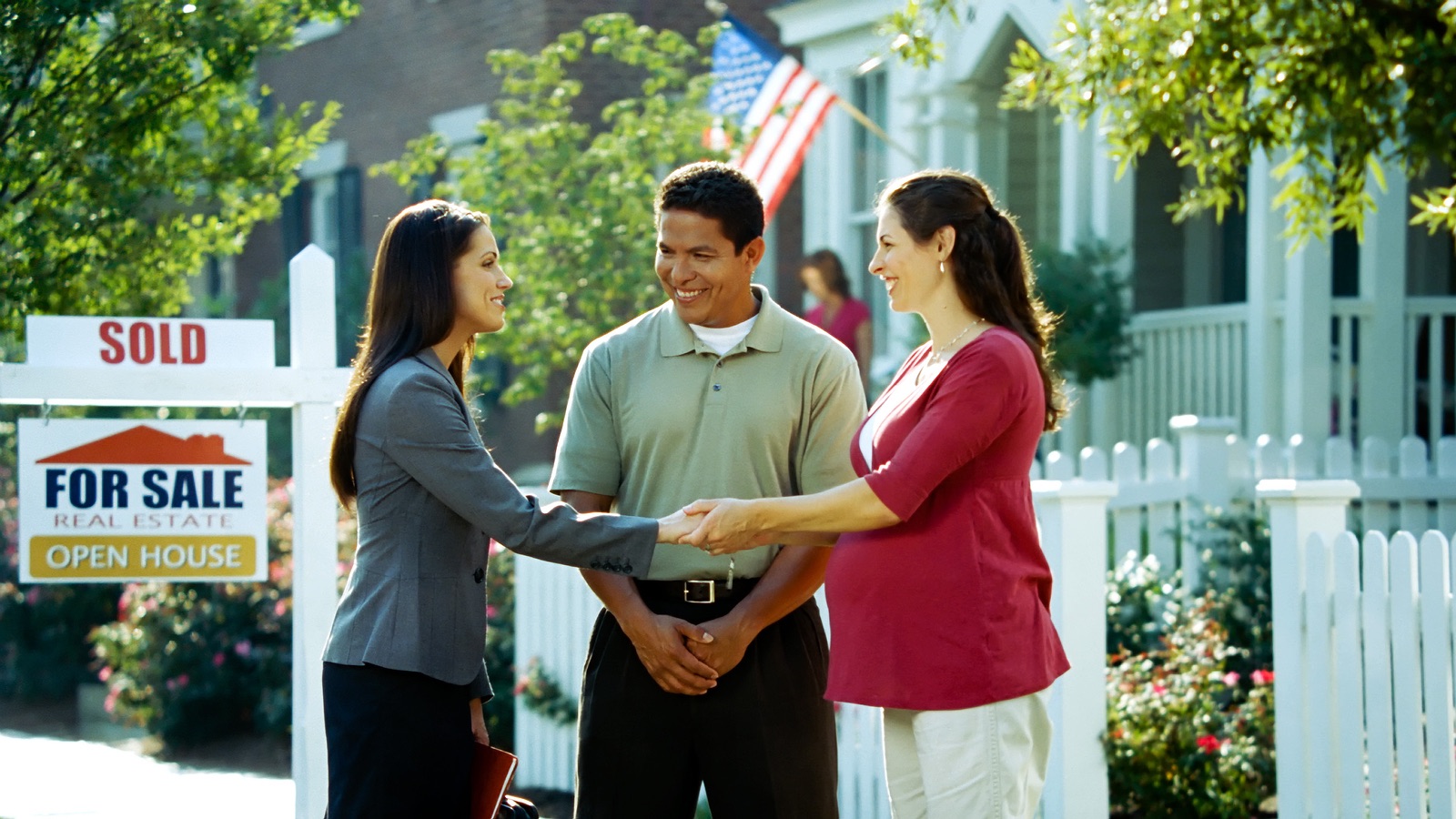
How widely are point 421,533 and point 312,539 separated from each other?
147 cm

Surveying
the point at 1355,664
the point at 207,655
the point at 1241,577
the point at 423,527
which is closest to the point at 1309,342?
the point at 1241,577

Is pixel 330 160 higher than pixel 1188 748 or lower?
higher

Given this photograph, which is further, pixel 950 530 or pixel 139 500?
pixel 139 500

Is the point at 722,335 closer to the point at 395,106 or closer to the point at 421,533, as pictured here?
the point at 421,533

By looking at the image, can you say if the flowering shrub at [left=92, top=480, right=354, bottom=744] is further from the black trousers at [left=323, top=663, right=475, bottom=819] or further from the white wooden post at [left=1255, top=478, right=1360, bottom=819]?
the black trousers at [left=323, top=663, right=475, bottom=819]

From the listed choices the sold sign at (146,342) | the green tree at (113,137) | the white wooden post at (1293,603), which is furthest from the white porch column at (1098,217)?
the sold sign at (146,342)

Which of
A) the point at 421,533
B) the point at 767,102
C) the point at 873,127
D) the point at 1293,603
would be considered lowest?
the point at 1293,603

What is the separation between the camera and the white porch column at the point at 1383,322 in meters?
10.2

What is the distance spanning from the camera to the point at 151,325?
4.89 metres

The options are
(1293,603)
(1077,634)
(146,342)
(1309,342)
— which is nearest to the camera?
(146,342)

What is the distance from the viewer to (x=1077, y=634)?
5.73 metres

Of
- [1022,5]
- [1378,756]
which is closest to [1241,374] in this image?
[1022,5]

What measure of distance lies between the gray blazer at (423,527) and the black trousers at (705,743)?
379 mm

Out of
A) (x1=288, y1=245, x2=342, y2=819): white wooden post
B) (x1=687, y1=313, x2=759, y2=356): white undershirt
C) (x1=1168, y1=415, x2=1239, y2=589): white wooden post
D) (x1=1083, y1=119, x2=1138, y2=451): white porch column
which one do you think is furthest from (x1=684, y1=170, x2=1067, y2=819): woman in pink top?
(x1=1083, y1=119, x2=1138, y2=451): white porch column
